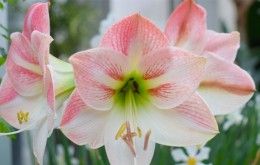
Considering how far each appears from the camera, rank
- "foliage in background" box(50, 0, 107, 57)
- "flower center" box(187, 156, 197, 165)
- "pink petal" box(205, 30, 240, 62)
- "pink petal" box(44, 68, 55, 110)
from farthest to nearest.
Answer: "foliage in background" box(50, 0, 107, 57), "flower center" box(187, 156, 197, 165), "pink petal" box(205, 30, 240, 62), "pink petal" box(44, 68, 55, 110)

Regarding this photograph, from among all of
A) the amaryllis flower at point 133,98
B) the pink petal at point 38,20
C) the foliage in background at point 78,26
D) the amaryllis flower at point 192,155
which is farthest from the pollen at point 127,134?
the foliage in background at point 78,26

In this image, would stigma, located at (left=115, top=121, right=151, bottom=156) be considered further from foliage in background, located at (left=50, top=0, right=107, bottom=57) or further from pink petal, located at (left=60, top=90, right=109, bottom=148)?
foliage in background, located at (left=50, top=0, right=107, bottom=57)

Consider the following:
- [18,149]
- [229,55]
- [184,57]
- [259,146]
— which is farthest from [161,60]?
[18,149]

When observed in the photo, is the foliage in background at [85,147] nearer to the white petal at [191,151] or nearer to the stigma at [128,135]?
the white petal at [191,151]

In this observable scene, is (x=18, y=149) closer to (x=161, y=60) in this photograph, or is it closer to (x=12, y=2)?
(x=12, y=2)

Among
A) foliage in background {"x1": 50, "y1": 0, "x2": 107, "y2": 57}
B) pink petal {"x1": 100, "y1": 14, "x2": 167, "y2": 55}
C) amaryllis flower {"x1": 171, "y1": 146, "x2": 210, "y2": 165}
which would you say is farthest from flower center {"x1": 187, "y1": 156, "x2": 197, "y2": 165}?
foliage in background {"x1": 50, "y1": 0, "x2": 107, "y2": 57}

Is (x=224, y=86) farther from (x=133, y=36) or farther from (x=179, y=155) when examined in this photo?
(x=179, y=155)

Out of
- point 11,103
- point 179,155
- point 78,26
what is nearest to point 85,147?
point 179,155
